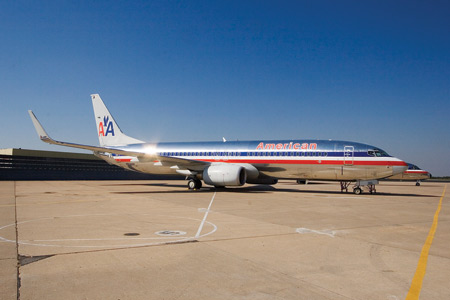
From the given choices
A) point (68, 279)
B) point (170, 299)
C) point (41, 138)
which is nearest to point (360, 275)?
point (170, 299)

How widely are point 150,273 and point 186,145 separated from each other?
23384mm

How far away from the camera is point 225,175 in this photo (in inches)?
891

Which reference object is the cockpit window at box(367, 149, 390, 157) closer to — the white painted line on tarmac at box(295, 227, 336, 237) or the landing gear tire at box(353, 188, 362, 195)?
the landing gear tire at box(353, 188, 362, 195)

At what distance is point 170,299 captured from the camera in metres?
4.22

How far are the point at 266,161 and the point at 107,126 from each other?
16317mm

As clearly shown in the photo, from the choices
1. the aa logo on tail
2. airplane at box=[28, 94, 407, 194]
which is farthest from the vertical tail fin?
airplane at box=[28, 94, 407, 194]

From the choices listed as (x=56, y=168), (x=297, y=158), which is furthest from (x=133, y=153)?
(x=56, y=168)

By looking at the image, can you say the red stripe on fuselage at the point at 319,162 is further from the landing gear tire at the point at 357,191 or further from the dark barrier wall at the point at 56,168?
the dark barrier wall at the point at 56,168

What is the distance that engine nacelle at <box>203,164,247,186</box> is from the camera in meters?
22.4

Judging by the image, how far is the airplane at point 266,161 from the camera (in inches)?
855

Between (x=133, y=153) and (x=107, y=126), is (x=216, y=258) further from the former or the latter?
(x=107, y=126)

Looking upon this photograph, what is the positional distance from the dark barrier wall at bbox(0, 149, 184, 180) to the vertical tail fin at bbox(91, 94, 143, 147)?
1694 centimetres

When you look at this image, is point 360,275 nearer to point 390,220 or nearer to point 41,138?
point 390,220

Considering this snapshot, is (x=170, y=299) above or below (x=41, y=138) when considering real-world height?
below
